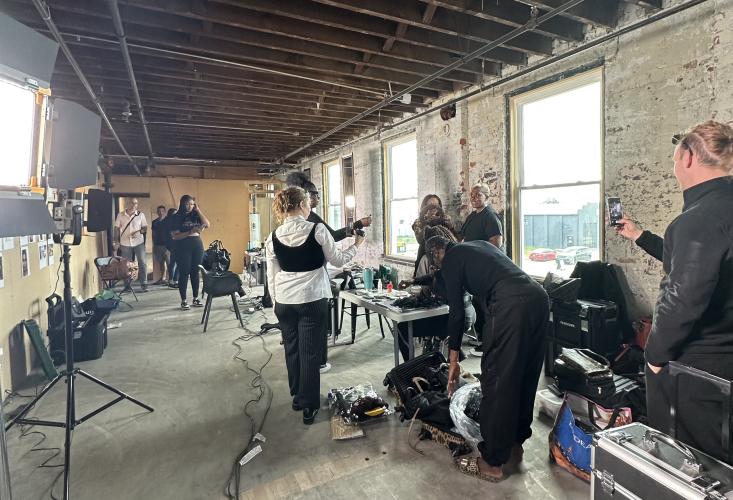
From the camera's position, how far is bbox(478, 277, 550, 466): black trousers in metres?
2.01

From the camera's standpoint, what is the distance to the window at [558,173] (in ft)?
12.1

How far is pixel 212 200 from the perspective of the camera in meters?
10.4

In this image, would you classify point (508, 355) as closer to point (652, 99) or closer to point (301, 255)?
point (301, 255)

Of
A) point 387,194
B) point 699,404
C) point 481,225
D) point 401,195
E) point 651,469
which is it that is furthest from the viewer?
point 387,194

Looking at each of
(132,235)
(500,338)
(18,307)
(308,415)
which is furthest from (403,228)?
(132,235)

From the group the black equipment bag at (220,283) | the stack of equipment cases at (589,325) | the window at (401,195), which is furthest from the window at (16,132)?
the window at (401,195)

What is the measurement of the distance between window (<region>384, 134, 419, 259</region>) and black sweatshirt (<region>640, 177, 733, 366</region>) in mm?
4781

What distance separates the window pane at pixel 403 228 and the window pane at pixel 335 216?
2527 millimetres

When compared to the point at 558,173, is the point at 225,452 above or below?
below

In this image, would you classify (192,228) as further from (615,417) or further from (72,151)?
(615,417)

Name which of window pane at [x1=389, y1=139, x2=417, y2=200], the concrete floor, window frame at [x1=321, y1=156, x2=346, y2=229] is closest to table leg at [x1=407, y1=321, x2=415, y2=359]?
the concrete floor

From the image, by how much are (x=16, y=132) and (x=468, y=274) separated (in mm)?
2145

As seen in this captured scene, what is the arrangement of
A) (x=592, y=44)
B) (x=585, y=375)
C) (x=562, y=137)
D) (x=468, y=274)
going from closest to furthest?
(x=468, y=274)
(x=585, y=375)
(x=592, y=44)
(x=562, y=137)

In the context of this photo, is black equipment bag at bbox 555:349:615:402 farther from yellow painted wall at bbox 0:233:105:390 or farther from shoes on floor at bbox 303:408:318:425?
yellow painted wall at bbox 0:233:105:390
